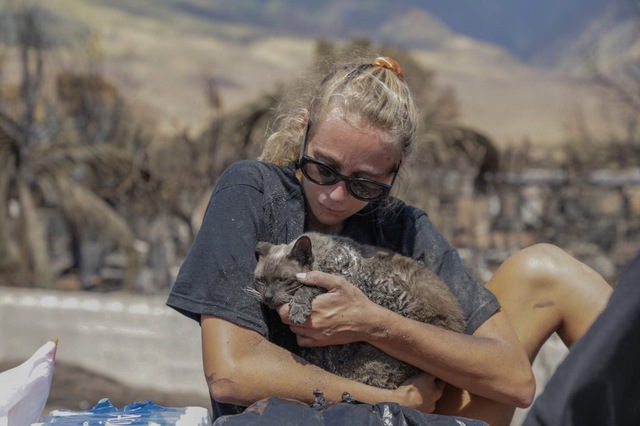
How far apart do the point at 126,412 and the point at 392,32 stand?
127 m

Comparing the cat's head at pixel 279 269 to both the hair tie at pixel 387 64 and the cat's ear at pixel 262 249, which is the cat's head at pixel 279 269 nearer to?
the cat's ear at pixel 262 249

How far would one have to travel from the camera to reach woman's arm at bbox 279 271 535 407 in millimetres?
2746

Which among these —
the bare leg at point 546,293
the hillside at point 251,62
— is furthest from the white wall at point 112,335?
the hillside at point 251,62

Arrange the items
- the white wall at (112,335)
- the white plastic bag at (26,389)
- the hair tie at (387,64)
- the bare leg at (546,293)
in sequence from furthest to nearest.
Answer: the white wall at (112,335)
the bare leg at (546,293)
the hair tie at (387,64)
the white plastic bag at (26,389)

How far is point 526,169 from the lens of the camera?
2088cm

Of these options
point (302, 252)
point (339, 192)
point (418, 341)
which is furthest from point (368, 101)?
point (418, 341)

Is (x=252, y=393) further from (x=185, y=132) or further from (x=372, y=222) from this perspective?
(x=185, y=132)

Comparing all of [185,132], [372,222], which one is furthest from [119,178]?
[372,222]

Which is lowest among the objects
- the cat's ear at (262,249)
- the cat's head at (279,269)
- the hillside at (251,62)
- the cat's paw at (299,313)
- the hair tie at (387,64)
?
the hillside at (251,62)

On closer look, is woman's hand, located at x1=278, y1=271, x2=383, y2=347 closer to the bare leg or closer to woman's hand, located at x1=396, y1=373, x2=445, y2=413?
woman's hand, located at x1=396, y1=373, x2=445, y2=413

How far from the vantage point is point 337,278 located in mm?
2768

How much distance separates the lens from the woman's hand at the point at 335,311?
2740 millimetres

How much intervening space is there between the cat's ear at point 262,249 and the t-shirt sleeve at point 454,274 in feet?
2.01

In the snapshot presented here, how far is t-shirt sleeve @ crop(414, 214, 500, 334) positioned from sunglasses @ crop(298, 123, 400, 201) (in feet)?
1.16
